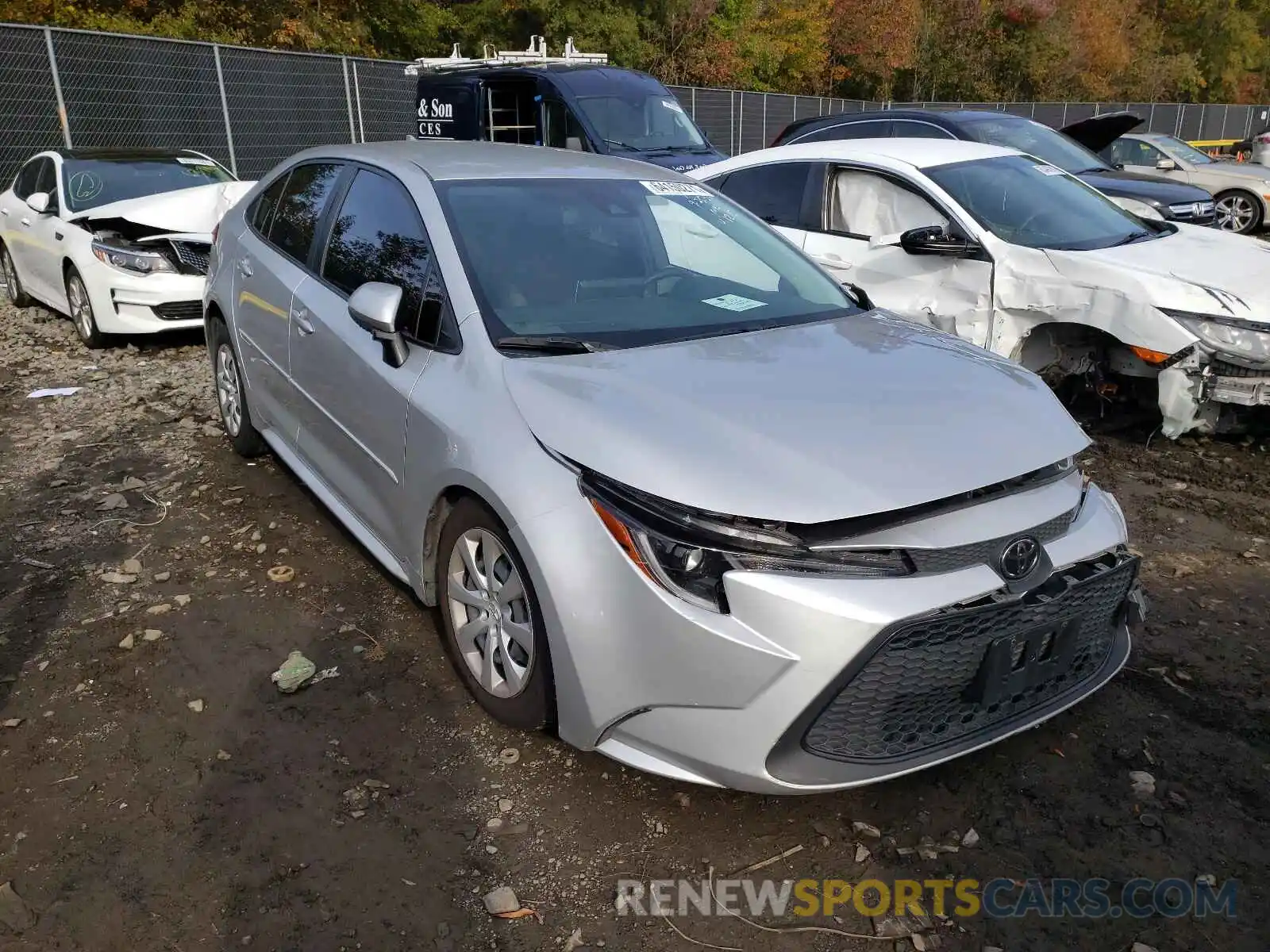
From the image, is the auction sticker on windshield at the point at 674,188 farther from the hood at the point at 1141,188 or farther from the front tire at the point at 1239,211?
the front tire at the point at 1239,211

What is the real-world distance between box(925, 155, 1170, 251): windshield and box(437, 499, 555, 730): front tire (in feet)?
13.6

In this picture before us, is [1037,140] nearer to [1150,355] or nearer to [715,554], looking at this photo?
[1150,355]

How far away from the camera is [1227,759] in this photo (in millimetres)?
3020

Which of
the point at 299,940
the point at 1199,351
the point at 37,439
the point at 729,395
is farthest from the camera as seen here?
the point at 37,439

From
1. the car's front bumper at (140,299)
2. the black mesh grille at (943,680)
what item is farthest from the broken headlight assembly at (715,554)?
the car's front bumper at (140,299)

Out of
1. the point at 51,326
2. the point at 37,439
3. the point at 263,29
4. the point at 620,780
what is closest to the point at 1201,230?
the point at 620,780

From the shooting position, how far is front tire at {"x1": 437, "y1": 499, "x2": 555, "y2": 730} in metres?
2.80

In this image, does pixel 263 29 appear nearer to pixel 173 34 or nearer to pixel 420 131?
pixel 173 34

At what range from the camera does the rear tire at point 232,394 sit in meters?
5.18

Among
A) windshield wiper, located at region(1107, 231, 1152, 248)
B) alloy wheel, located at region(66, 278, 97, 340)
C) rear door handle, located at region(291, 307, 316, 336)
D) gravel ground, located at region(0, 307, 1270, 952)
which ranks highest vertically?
rear door handle, located at region(291, 307, 316, 336)

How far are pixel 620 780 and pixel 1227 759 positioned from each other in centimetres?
181

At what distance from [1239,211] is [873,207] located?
39.3 ft

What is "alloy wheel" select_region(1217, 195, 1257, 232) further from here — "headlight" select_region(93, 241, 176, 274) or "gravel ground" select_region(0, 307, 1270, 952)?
"headlight" select_region(93, 241, 176, 274)

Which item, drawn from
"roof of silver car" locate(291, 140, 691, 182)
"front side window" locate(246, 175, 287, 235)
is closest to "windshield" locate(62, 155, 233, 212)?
"front side window" locate(246, 175, 287, 235)
